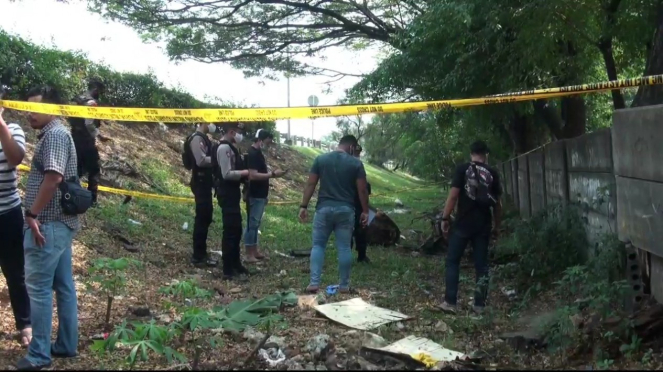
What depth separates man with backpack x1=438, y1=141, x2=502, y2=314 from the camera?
6.60 m

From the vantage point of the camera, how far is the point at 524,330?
5.34m

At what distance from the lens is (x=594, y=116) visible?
15.9 metres

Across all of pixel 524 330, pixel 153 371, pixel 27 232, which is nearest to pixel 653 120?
pixel 524 330

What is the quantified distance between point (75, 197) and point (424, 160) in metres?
23.4

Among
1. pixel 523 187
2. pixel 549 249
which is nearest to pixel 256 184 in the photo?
pixel 549 249

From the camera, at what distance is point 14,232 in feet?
15.7

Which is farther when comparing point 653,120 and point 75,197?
point 653,120

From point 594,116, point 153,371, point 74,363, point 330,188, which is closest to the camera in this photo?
point 153,371

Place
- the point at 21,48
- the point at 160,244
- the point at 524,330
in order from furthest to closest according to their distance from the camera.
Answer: the point at 21,48, the point at 160,244, the point at 524,330

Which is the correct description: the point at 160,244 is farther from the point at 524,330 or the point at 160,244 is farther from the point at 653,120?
→ the point at 653,120

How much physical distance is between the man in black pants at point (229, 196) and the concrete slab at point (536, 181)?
4721 millimetres

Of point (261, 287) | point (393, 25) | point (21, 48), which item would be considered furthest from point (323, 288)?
point (393, 25)

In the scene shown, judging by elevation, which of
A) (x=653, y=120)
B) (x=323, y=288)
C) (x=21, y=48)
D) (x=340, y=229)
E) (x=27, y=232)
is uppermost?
(x=21, y=48)

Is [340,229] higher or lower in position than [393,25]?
lower
